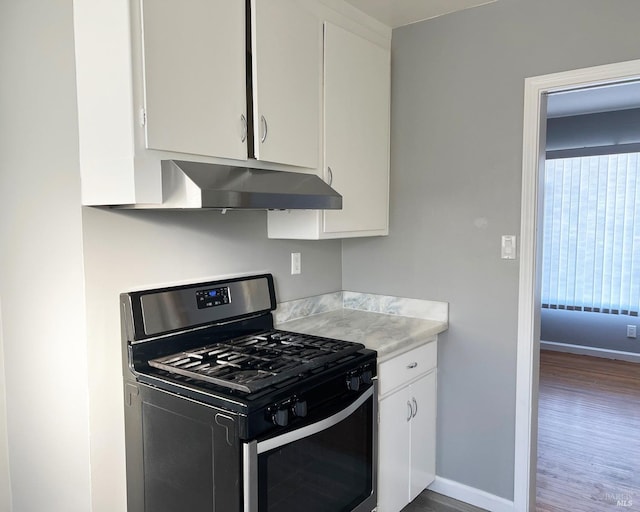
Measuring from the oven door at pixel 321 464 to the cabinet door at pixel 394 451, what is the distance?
93mm

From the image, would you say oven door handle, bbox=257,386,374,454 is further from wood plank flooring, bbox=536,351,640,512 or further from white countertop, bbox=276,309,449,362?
wood plank flooring, bbox=536,351,640,512

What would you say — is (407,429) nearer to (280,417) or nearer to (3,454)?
(280,417)

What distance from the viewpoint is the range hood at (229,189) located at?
4.99 feet

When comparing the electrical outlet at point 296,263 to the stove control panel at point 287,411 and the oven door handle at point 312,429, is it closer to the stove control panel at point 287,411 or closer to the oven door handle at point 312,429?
the oven door handle at point 312,429

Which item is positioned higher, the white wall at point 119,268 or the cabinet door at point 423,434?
the white wall at point 119,268

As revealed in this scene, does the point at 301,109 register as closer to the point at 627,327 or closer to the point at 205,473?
the point at 205,473

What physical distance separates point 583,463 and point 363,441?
184cm

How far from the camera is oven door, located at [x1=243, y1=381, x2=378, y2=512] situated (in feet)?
4.90

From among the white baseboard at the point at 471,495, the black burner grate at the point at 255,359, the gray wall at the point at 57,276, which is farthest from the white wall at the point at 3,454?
the white baseboard at the point at 471,495

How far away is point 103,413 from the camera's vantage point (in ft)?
5.79

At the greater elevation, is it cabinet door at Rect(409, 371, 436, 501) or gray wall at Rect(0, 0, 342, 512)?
gray wall at Rect(0, 0, 342, 512)

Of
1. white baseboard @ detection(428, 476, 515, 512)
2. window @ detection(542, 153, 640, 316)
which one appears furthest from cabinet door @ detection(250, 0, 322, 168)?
window @ detection(542, 153, 640, 316)

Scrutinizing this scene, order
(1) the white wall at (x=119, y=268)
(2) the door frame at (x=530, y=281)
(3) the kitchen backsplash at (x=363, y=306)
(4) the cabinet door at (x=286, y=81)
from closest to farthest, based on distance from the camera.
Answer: (1) the white wall at (x=119, y=268) < (4) the cabinet door at (x=286, y=81) < (2) the door frame at (x=530, y=281) < (3) the kitchen backsplash at (x=363, y=306)

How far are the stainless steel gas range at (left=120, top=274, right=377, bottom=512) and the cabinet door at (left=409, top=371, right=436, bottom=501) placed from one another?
40 cm
